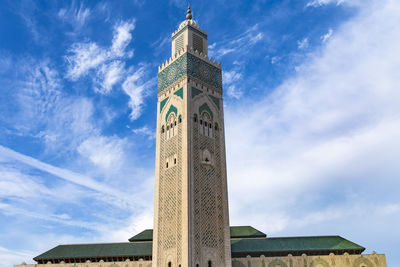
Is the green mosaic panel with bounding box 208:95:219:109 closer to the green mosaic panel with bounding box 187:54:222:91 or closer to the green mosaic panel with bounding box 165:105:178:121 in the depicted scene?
the green mosaic panel with bounding box 187:54:222:91

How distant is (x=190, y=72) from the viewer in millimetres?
30750

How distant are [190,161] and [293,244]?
40.8 feet

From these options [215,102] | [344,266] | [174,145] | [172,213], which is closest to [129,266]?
[172,213]

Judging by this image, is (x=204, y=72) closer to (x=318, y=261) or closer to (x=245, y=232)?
(x=245, y=232)

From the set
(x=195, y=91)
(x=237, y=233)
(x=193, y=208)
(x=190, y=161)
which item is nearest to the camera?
(x=193, y=208)

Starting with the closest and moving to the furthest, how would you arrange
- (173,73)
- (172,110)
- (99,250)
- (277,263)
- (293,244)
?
(277,263) < (172,110) < (173,73) < (293,244) < (99,250)

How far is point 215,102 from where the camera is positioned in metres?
32.0

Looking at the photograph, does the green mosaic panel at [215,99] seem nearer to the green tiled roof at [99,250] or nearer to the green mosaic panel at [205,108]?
the green mosaic panel at [205,108]

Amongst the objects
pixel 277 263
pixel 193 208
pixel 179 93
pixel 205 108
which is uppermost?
pixel 179 93


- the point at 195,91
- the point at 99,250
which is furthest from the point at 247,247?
the point at 195,91

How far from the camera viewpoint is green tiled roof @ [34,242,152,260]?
Answer: 32344mm

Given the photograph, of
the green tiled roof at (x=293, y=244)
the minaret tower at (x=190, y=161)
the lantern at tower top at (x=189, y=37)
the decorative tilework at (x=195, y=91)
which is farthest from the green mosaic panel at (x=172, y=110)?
the green tiled roof at (x=293, y=244)

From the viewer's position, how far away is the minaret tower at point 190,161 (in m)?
26.4

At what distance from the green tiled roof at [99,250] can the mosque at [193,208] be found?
9 cm
